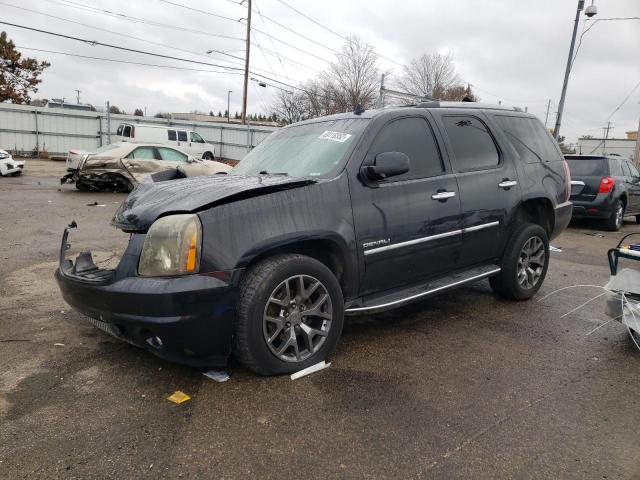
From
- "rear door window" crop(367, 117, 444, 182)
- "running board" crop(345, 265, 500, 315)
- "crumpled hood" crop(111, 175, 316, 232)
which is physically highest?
"rear door window" crop(367, 117, 444, 182)

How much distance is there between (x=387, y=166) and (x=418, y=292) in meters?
1.06

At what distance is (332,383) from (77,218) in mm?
8165

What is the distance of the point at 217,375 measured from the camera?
3148 mm

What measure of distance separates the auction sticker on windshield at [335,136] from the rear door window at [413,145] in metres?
0.23

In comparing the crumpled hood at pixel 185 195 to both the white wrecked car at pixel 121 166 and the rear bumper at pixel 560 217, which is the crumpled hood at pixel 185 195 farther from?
the white wrecked car at pixel 121 166

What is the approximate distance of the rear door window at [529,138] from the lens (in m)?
4.79

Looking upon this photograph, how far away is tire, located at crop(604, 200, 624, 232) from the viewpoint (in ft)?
34.8

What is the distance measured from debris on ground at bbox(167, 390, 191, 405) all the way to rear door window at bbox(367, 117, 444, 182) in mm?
2078

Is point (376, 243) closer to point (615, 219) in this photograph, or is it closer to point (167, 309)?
point (167, 309)

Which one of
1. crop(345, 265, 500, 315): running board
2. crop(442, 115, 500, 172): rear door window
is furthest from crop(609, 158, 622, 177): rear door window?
crop(345, 265, 500, 315): running board

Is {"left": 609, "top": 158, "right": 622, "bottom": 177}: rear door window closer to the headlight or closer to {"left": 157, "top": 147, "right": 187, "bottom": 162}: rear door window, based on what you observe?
the headlight

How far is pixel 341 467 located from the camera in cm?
230

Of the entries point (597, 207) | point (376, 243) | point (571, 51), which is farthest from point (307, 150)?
point (571, 51)

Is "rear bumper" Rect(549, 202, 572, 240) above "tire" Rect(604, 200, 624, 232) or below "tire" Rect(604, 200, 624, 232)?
above
